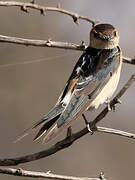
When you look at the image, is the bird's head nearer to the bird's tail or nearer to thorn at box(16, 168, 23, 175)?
the bird's tail

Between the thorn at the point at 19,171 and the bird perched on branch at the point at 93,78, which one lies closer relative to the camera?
the thorn at the point at 19,171

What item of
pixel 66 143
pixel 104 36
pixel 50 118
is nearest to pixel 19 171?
pixel 66 143

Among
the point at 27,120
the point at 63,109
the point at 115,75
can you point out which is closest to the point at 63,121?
the point at 63,109

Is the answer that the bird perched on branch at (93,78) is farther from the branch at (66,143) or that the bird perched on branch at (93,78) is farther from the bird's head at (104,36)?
the branch at (66,143)

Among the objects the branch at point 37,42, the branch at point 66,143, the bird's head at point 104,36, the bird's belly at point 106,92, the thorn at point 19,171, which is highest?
the bird's head at point 104,36

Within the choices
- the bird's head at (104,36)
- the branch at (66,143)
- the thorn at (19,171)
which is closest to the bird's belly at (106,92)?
the bird's head at (104,36)

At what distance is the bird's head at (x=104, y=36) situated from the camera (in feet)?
14.0

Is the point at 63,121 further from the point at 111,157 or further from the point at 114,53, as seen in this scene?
the point at 111,157

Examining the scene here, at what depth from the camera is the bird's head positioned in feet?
14.0

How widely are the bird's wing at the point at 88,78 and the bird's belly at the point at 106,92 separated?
0.9 inches

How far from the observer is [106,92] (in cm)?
396

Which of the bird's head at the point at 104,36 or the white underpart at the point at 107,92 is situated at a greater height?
the bird's head at the point at 104,36

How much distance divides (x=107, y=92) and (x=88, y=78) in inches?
5.9

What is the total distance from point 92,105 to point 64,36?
3.69 m
